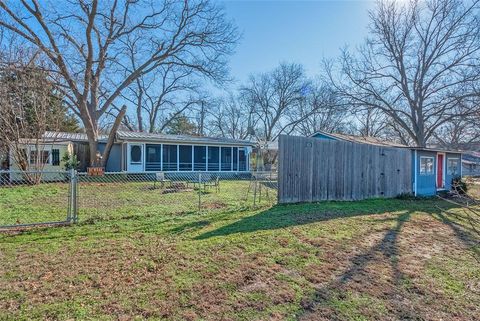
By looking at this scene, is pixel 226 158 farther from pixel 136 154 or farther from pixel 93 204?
pixel 93 204

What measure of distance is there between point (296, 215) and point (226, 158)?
605 inches

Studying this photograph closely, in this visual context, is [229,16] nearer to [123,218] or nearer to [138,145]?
[138,145]

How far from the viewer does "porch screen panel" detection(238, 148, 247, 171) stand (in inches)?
909

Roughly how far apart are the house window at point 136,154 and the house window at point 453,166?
1840 cm

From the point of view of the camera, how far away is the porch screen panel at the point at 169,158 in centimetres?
1986

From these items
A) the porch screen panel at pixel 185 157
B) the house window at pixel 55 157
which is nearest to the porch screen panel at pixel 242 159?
the porch screen panel at pixel 185 157

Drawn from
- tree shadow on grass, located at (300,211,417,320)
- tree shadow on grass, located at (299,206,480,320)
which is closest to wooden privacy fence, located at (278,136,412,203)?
tree shadow on grass, located at (300,211,417,320)

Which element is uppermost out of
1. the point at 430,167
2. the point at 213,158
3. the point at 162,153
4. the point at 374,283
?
the point at 162,153

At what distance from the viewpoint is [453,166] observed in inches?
699

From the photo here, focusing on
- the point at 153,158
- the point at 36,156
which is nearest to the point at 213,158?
the point at 153,158

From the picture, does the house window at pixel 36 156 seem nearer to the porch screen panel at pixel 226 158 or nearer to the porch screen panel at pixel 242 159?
the porch screen panel at pixel 226 158

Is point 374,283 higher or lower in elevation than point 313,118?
lower

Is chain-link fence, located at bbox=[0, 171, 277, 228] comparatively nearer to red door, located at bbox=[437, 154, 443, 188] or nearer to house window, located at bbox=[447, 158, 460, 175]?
red door, located at bbox=[437, 154, 443, 188]

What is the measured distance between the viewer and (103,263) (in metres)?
3.87
